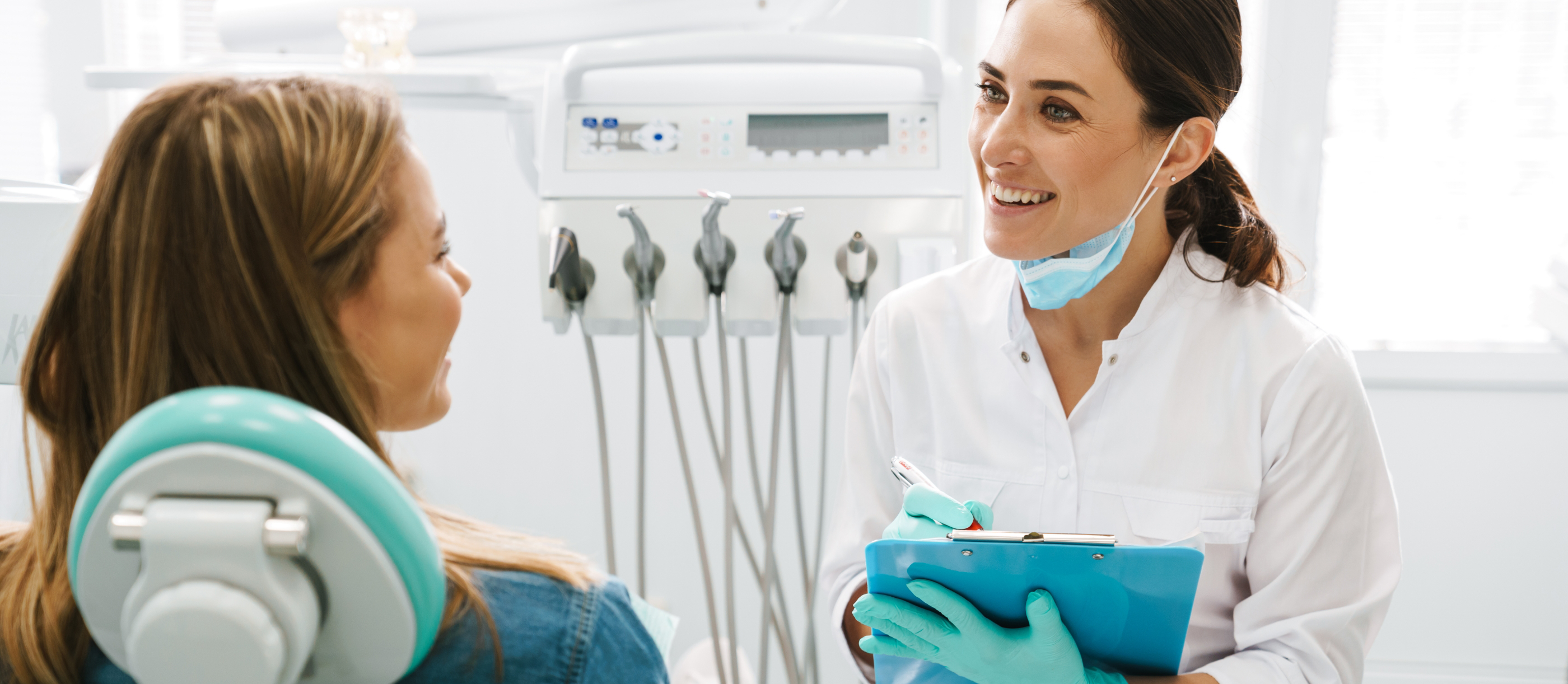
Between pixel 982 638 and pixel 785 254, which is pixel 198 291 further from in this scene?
pixel 785 254

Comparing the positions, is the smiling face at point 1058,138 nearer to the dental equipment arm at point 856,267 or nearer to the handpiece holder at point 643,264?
the dental equipment arm at point 856,267

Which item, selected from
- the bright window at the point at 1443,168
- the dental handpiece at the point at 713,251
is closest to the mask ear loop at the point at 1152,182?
the dental handpiece at the point at 713,251

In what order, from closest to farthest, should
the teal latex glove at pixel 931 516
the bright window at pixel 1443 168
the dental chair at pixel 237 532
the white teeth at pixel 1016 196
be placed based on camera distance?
the dental chair at pixel 237 532, the teal latex glove at pixel 931 516, the white teeth at pixel 1016 196, the bright window at pixel 1443 168

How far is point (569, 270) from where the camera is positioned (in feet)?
4.64

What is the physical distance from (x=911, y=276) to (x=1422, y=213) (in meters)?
1.49

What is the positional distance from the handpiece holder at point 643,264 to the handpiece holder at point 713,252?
0.05 meters

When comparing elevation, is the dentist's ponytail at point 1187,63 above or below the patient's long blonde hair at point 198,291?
above

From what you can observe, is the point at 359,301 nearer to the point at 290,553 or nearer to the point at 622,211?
the point at 290,553

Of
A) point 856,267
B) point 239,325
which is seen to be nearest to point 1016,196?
point 856,267

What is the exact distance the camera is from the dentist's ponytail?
1.05 metres

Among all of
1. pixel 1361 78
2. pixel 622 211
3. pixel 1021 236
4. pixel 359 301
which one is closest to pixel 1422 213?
pixel 1361 78

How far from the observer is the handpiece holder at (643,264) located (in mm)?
1395

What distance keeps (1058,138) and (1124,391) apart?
292mm

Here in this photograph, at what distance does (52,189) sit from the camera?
1.18 meters
